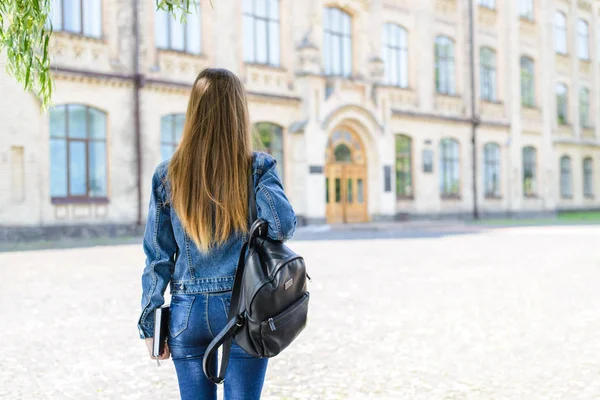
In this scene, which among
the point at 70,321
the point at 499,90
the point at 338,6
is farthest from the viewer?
the point at 499,90

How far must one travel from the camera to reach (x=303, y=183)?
25062 mm

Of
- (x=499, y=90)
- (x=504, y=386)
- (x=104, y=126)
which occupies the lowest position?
(x=504, y=386)

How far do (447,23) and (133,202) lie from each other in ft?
60.8

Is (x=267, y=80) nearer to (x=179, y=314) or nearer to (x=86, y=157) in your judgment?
(x=86, y=157)

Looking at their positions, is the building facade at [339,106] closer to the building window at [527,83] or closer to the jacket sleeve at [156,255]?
the building window at [527,83]

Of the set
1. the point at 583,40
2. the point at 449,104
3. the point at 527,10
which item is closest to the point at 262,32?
the point at 449,104

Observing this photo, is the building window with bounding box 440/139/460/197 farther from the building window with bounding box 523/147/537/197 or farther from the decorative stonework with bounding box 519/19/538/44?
the decorative stonework with bounding box 519/19/538/44

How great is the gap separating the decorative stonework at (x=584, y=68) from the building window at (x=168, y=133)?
28.9 m

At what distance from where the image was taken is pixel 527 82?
36.3 meters

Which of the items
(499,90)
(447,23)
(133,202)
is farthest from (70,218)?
(499,90)

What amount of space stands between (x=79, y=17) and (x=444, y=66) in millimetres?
17966

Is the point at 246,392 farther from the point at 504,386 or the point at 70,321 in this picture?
the point at 70,321

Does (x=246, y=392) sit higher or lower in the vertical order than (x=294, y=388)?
higher

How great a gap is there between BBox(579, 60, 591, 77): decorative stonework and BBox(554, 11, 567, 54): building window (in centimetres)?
190
